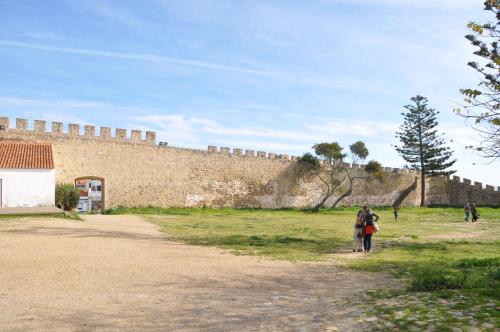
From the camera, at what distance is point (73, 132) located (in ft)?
73.3

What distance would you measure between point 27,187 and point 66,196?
2296 millimetres

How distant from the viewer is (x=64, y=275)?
22.0 feet

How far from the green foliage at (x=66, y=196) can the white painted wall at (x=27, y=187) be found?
1490mm

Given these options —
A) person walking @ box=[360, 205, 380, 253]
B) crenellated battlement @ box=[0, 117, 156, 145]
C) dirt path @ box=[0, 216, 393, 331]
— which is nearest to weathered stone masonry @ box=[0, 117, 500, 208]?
crenellated battlement @ box=[0, 117, 156, 145]

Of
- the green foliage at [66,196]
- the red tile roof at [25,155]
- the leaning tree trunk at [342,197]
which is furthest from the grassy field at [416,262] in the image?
the leaning tree trunk at [342,197]

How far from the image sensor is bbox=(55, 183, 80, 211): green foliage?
64.9ft

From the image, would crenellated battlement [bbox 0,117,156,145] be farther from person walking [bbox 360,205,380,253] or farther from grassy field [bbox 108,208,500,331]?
person walking [bbox 360,205,380,253]

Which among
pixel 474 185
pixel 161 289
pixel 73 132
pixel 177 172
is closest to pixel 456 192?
pixel 474 185

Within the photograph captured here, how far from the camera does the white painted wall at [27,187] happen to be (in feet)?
57.2

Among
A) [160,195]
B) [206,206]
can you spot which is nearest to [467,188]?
[206,206]

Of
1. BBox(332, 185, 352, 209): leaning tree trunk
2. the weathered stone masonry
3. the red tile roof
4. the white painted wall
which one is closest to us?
the white painted wall

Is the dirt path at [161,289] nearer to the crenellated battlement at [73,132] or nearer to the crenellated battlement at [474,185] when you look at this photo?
the crenellated battlement at [73,132]

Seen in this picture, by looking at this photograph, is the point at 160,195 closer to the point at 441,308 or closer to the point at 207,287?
the point at 207,287

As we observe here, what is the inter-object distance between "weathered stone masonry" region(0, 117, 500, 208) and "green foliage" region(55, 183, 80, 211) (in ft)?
7.02
